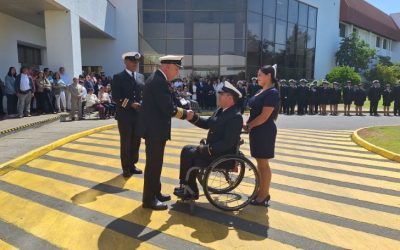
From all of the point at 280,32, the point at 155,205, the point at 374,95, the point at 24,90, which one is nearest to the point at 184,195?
the point at 155,205

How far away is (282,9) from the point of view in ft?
94.4

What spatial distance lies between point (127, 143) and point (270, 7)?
77.9 feet

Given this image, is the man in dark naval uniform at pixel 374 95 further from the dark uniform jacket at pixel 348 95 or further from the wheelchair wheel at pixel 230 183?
the wheelchair wheel at pixel 230 183

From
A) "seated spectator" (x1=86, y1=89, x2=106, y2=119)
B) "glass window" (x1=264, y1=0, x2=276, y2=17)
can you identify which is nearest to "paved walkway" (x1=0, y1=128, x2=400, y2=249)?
"seated spectator" (x1=86, y1=89, x2=106, y2=119)

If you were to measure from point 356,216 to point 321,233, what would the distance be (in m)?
0.79

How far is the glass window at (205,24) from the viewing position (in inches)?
998

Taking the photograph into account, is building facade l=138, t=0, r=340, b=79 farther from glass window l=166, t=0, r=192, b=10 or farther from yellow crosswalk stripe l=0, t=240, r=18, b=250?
yellow crosswalk stripe l=0, t=240, r=18, b=250

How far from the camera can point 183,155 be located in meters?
4.87

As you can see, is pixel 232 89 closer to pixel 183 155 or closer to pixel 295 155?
pixel 183 155

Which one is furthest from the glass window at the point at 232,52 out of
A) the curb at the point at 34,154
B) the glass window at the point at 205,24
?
the curb at the point at 34,154

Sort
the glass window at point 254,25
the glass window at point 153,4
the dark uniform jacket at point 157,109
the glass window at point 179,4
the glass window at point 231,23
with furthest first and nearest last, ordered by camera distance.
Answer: the glass window at point 254,25, the glass window at point 231,23, the glass window at point 179,4, the glass window at point 153,4, the dark uniform jacket at point 157,109

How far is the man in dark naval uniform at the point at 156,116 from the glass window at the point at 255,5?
22.3 m

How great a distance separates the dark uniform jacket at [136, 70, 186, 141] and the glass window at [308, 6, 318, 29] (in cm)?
3023

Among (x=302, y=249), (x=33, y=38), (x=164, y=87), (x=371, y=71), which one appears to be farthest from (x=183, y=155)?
(x=371, y=71)
